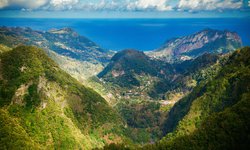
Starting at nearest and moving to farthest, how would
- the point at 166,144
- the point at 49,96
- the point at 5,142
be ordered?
the point at 5,142, the point at 166,144, the point at 49,96

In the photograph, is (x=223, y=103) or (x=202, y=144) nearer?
(x=202, y=144)

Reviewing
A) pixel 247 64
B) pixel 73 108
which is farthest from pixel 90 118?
pixel 247 64

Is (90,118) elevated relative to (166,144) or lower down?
lower down

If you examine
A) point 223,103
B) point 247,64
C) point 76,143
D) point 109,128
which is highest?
point 247,64

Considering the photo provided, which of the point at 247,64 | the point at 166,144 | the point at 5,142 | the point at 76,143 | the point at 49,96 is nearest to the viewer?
the point at 5,142

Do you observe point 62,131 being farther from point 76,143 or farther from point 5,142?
point 5,142

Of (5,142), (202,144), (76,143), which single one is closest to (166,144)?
(202,144)
